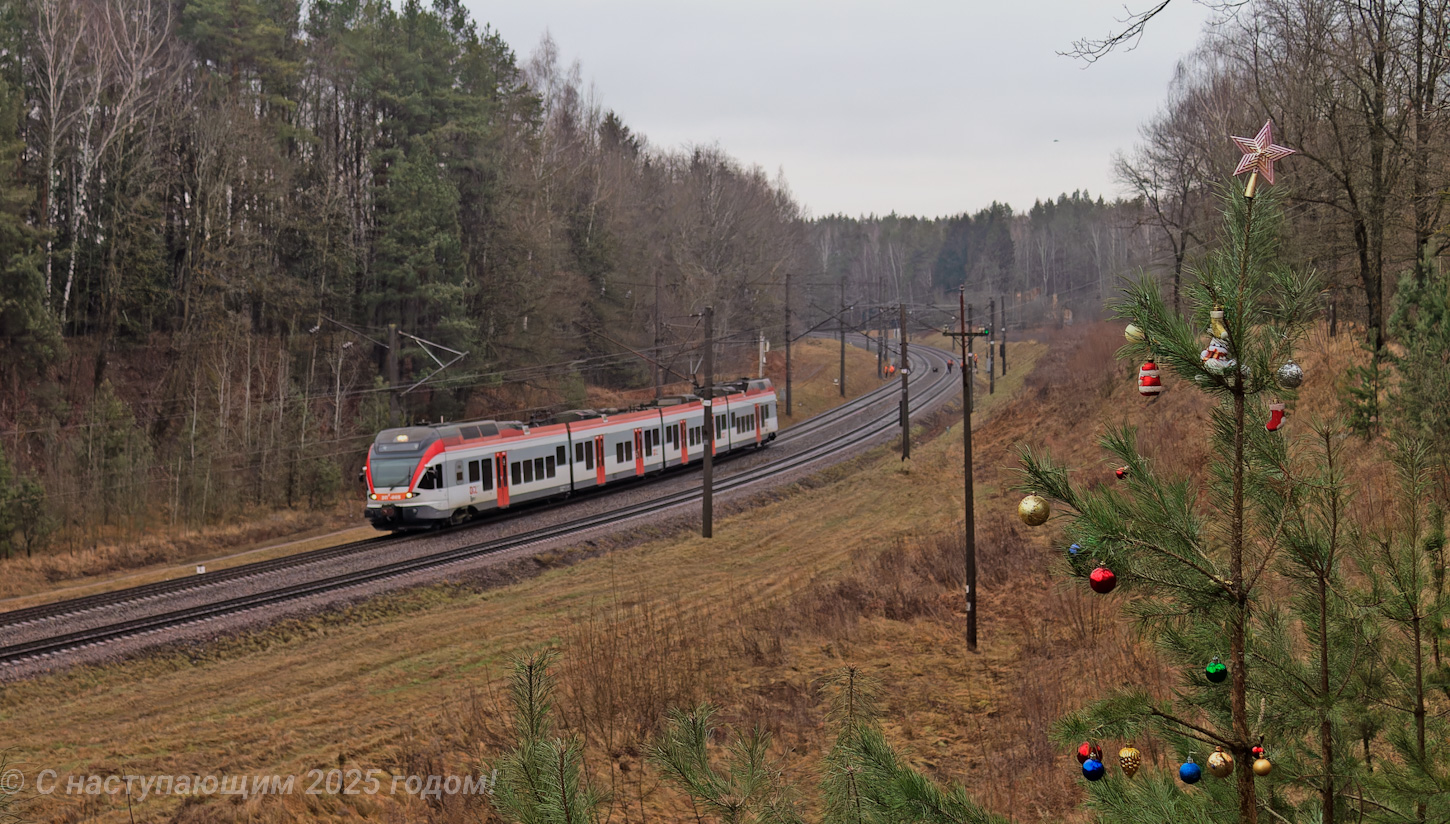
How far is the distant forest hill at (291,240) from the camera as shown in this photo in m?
28.2

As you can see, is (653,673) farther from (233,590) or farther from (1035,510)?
(233,590)

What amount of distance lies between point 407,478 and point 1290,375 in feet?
78.6

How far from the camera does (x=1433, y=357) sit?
8.91 metres

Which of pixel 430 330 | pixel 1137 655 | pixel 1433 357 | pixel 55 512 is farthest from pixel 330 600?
pixel 430 330

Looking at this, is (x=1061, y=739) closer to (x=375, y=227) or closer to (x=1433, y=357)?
(x=1433, y=357)

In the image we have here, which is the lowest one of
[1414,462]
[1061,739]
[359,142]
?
[1061,739]

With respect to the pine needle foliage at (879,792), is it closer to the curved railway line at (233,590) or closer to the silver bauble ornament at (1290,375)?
the silver bauble ornament at (1290,375)

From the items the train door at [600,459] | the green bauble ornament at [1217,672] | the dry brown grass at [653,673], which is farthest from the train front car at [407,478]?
the green bauble ornament at [1217,672]

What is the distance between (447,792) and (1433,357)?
10.3 meters

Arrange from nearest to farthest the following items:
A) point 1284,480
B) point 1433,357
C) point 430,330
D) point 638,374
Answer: point 1284,480, point 1433,357, point 430,330, point 638,374

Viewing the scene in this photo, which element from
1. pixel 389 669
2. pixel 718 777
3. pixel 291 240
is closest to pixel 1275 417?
pixel 718 777

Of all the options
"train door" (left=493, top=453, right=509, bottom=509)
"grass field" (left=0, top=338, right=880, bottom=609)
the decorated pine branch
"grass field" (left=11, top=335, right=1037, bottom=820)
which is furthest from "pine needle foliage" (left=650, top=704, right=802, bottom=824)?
"train door" (left=493, top=453, right=509, bottom=509)

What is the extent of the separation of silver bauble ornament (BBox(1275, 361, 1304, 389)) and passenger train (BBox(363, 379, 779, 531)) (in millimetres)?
21768

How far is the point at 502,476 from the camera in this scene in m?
26.7
